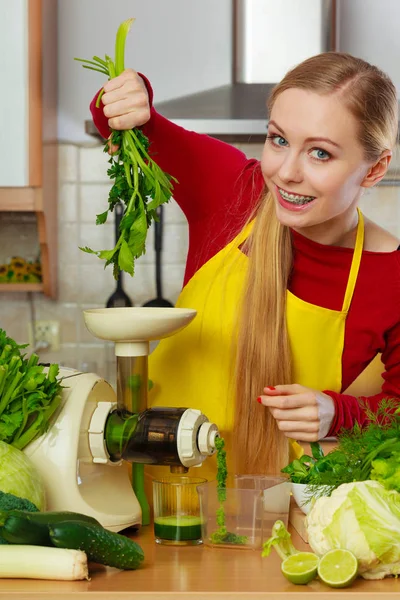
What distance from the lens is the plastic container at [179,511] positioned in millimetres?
1198

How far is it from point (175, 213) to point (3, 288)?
2.30ft

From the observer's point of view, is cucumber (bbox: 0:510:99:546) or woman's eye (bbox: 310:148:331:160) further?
woman's eye (bbox: 310:148:331:160)

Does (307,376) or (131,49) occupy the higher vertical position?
(131,49)

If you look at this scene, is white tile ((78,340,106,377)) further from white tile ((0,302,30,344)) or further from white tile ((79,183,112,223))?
white tile ((79,183,112,223))

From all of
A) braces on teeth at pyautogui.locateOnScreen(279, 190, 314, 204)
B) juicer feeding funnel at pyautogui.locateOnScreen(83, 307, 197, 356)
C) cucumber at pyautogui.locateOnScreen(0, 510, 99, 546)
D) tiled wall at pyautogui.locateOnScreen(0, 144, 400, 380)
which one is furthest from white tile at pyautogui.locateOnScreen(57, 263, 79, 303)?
cucumber at pyautogui.locateOnScreen(0, 510, 99, 546)

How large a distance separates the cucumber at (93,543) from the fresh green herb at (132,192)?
1.50ft

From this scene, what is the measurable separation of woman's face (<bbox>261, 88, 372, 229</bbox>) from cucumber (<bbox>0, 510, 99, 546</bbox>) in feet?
2.24

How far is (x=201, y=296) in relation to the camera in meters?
1.71

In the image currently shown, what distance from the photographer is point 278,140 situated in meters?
1.49

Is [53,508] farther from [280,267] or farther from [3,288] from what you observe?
[3,288]

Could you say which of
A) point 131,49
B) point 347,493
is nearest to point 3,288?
point 131,49

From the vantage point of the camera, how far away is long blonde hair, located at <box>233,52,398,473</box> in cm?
151

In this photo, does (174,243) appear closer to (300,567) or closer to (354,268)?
(354,268)

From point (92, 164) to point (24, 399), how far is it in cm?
223
